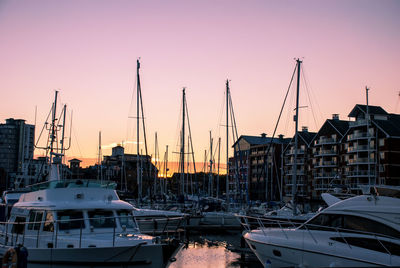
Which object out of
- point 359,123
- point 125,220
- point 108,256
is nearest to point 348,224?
point 125,220

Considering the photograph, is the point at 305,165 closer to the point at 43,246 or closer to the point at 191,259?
the point at 191,259

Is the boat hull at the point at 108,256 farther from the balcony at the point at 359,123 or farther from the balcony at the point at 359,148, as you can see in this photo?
the balcony at the point at 359,148

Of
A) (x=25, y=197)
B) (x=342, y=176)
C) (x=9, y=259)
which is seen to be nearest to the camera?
(x=9, y=259)

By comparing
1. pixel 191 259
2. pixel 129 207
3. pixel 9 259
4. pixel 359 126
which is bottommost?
pixel 191 259

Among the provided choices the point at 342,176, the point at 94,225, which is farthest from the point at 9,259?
the point at 342,176

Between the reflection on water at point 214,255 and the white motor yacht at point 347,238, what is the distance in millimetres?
5830

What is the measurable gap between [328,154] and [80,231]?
69967 millimetres

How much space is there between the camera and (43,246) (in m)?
16.7

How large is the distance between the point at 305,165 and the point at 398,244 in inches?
2981

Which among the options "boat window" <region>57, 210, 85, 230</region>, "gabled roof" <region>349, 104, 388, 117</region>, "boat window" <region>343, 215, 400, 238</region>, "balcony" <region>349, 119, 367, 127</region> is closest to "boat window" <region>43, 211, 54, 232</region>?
"boat window" <region>57, 210, 85, 230</region>

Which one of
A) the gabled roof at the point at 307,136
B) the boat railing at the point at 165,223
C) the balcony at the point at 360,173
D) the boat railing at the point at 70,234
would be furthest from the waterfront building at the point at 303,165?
the boat railing at the point at 70,234

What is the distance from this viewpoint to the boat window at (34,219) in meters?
17.7

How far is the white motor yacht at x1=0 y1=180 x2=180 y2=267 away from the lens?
15180 millimetres

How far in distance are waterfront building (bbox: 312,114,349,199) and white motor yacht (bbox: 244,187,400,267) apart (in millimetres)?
61537
